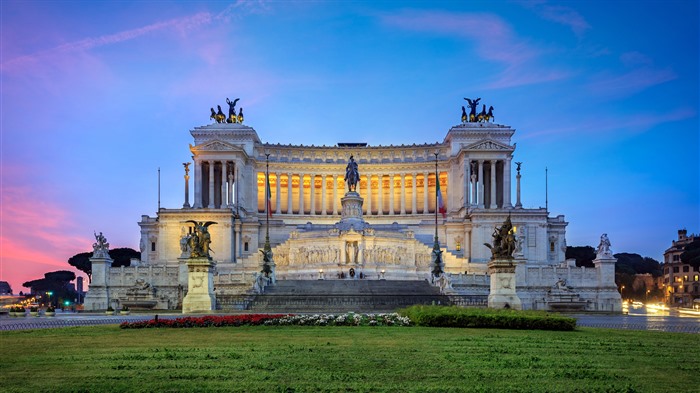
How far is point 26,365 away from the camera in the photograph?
16.6m

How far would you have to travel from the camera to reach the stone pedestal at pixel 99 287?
6725cm

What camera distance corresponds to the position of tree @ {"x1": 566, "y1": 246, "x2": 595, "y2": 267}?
13325cm

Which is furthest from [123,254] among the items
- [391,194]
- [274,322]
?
[274,322]

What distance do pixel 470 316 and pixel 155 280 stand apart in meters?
47.7

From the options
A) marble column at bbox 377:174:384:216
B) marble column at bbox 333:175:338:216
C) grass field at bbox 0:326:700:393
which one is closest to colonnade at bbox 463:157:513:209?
marble column at bbox 377:174:384:216

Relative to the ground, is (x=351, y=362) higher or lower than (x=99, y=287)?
higher

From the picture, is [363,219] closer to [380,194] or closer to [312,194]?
[380,194]

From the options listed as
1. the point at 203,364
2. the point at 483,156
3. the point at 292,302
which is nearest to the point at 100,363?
the point at 203,364

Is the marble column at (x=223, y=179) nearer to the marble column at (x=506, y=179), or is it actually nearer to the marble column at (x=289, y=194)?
the marble column at (x=289, y=194)

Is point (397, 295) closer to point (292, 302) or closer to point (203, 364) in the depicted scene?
point (292, 302)

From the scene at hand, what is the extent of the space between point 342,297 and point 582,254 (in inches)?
3853

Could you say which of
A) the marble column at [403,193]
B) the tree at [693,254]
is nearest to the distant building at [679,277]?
the tree at [693,254]

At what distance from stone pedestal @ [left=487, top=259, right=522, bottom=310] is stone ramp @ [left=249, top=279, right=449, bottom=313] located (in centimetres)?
513

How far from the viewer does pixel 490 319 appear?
2784cm
